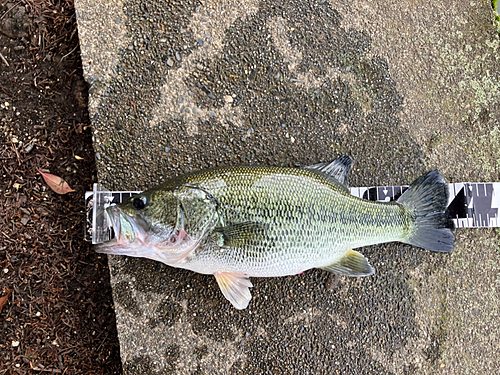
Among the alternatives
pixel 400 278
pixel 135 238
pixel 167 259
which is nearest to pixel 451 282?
pixel 400 278

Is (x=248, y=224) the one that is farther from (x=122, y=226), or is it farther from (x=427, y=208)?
(x=427, y=208)

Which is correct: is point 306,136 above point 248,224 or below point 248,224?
above

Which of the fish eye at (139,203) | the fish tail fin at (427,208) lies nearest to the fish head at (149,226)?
the fish eye at (139,203)

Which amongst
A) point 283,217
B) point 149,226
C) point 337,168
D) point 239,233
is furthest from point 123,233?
point 337,168

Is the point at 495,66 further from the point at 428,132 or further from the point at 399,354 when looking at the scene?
the point at 399,354

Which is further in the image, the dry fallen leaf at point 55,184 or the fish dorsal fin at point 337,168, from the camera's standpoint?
the dry fallen leaf at point 55,184

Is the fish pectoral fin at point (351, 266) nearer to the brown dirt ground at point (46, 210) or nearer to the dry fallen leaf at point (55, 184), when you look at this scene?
the brown dirt ground at point (46, 210)
